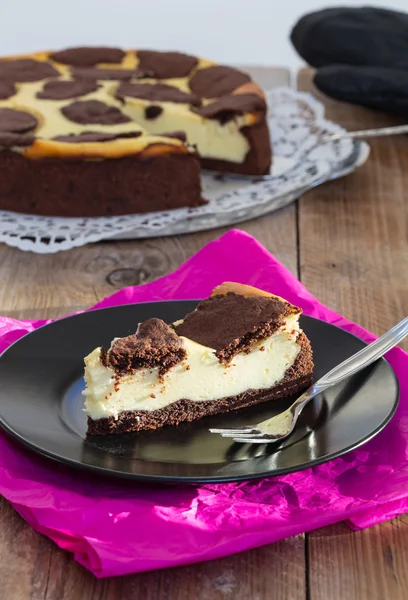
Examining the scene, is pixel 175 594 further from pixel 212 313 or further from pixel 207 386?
pixel 212 313

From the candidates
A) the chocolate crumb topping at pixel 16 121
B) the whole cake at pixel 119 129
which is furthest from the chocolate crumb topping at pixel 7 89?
the chocolate crumb topping at pixel 16 121

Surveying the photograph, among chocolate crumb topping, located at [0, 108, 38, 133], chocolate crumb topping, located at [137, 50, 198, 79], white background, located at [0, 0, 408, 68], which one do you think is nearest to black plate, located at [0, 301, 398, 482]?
chocolate crumb topping, located at [0, 108, 38, 133]

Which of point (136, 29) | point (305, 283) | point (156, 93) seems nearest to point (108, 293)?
point (305, 283)

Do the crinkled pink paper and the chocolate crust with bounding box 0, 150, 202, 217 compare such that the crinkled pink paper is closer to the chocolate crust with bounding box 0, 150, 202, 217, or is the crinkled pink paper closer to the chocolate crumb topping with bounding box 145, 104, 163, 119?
the chocolate crust with bounding box 0, 150, 202, 217

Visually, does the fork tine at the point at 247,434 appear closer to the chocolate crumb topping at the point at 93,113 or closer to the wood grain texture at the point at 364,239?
the wood grain texture at the point at 364,239

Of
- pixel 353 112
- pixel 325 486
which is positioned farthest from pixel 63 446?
pixel 353 112

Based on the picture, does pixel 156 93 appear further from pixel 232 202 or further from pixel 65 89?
pixel 232 202

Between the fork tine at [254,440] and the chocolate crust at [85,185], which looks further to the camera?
the chocolate crust at [85,185]
